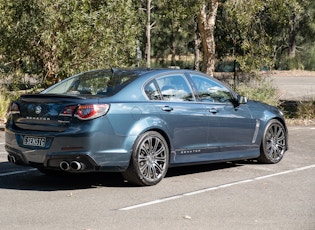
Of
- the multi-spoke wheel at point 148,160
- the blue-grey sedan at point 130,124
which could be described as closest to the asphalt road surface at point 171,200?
the multi-spoke wheel at point 148,160

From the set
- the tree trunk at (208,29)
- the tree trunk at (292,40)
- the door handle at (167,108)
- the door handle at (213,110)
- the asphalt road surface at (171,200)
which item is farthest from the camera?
the tree trunk at (292,40)

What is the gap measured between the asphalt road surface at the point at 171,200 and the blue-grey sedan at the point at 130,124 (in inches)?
12.0

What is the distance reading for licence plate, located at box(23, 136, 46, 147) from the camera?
8.20 m

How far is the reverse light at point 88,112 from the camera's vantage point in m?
8.01

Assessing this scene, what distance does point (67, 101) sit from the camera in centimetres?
814

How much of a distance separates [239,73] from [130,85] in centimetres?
1668

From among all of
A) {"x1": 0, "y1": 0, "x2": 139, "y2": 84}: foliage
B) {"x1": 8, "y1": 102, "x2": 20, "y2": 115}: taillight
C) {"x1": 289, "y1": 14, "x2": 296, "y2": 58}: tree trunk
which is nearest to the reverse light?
{"x1": 8, "y1": 102, "x2": 20, "y2": 115}: taillight

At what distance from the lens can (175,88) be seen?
30.1ft

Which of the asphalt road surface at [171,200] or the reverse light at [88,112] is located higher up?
the reverse light at [88,112]

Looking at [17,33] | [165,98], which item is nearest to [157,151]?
[165,98]

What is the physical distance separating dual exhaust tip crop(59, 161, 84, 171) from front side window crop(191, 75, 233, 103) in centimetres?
229

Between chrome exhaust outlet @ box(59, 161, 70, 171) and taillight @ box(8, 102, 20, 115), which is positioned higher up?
taillight @ box(8, 102, 20, 115)

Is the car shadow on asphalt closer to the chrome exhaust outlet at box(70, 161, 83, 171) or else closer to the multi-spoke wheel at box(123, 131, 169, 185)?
the multi-spoke wheel at box(123, 131, 169, 185)

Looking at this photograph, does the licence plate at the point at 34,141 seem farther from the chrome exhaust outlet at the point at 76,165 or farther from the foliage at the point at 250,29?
the foliage at the point at 250,29
